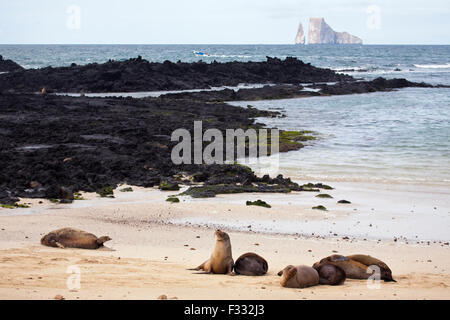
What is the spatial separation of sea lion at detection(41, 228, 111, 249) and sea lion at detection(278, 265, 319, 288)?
362cm

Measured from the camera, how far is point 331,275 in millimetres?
8141

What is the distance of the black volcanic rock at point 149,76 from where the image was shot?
147 ft

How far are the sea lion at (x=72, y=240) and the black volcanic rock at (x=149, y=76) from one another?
3378cm

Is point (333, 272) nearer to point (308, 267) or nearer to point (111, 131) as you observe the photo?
point (308, 267)

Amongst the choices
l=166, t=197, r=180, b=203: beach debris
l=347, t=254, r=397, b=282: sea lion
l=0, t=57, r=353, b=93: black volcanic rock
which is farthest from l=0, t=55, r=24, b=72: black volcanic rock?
l=347, t=254, r=397, b=282: sea lion

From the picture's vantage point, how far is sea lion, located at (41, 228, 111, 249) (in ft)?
33.4

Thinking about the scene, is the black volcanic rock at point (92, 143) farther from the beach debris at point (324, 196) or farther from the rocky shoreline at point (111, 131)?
the beach debris at point (324, 196)

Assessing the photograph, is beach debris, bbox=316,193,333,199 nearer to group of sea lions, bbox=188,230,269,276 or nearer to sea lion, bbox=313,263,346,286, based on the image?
group of sea lions, bbox=188,230,269,276

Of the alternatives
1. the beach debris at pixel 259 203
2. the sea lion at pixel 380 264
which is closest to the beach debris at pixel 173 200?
the beach debris at pixel 259 203

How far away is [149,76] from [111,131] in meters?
26.1

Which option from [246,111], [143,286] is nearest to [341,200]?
[143,286]

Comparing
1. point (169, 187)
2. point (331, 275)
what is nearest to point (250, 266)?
point (331, 275)

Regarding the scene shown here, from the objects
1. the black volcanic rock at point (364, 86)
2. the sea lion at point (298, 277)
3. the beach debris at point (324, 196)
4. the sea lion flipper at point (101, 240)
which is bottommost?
the beach debris at point (324, 196)
